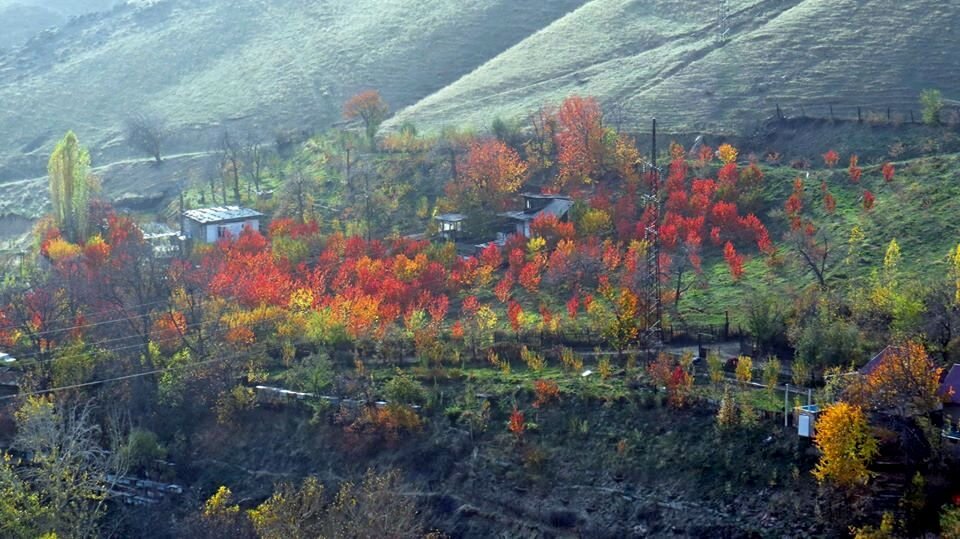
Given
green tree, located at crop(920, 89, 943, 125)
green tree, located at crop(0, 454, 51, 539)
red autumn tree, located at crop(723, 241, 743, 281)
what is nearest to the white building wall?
red autumn tree, located at crop(723, 241, 743, 281)

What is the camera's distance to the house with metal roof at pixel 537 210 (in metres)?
47.4

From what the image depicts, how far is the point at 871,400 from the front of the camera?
89.1 feet

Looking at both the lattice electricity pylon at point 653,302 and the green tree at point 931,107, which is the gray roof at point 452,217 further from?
the green tree at point 931,107

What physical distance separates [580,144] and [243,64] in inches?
1746

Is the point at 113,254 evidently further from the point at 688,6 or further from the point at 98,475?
the point at 688,6

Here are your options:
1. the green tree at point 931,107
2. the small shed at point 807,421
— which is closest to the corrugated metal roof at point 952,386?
the small shed at point 807,421

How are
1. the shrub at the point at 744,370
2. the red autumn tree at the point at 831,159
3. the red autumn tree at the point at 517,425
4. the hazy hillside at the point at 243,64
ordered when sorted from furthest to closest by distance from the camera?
the hazy hillside at the point at 243,64 → the red autumn tree at the point at 831,159 → the red autumn tree at the point at 517,425 → the shrub at the point at 744,370

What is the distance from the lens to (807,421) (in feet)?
92.1

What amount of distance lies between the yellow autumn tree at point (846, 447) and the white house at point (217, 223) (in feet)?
106

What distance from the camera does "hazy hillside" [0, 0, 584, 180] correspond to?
7800 centimetres

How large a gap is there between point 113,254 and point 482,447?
2207cm

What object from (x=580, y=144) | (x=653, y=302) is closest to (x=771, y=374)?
(x=653, y=302)

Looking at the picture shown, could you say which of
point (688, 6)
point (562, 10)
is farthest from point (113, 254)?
point (562, 10)

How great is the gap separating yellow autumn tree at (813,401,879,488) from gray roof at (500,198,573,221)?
22367 millimetres
